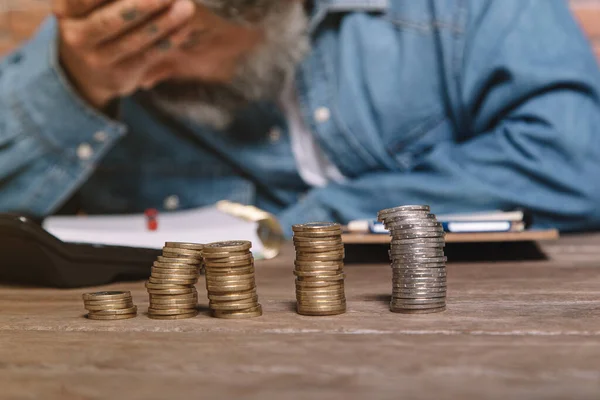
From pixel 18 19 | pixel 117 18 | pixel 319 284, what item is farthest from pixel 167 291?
pixel 18 19

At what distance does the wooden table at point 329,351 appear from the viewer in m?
0.45

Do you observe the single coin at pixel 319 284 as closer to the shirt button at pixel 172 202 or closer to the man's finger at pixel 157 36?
the man's finger at pixel 157 36

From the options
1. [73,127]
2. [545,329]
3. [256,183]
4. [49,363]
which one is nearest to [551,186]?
[256,183]

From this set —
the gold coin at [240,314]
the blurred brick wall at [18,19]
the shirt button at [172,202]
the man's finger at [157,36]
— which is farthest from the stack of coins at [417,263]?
the blurred brick wall at [18,19]

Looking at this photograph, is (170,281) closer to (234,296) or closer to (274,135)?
(234,296)

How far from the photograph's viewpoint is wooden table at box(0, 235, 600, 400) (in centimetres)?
45

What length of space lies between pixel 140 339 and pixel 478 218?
54cm

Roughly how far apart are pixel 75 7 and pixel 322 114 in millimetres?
657

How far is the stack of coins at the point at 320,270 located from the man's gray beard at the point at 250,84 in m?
0.95

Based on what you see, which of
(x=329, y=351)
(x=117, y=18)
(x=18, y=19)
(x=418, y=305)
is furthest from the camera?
(x=18, y=19)

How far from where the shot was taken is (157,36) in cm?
127

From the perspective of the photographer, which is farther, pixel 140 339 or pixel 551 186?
pixel 551 186

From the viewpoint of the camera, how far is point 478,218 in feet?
3.18

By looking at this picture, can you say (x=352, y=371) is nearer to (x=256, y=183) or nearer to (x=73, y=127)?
(x=73, y=127)
